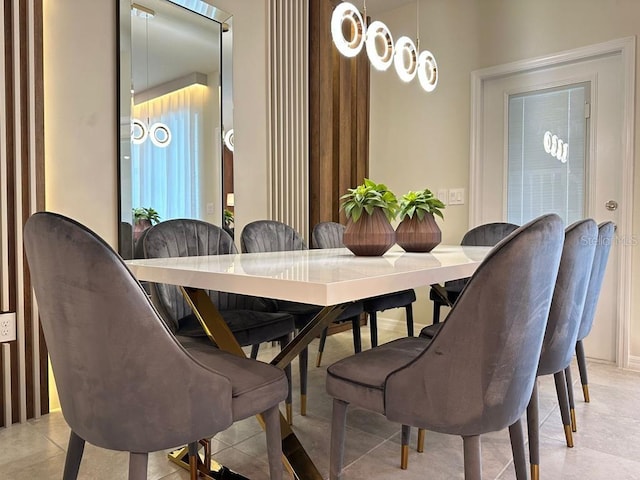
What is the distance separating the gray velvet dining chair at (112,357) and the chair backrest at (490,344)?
443 millimetres

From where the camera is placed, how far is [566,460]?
1.72 m

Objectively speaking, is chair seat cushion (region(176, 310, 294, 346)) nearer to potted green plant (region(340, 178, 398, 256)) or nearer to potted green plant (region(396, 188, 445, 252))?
potted green plant (region(340, 178, 398, 256))

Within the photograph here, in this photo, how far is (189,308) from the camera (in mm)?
1952

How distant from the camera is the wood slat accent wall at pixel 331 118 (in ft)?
11.7

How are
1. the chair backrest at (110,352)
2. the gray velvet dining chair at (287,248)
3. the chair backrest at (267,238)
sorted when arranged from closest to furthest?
the chair backrest at (110,352)
the gray velvet dining chair at (287,248)
the chair backrest at (267,238)

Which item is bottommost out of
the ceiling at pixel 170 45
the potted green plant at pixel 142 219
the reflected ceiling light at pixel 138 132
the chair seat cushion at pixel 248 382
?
the chair seat cushion at pixel 248 382

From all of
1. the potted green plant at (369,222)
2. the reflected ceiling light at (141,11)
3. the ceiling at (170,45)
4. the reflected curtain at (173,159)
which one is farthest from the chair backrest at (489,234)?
the reflected ceiling light at (141,11)

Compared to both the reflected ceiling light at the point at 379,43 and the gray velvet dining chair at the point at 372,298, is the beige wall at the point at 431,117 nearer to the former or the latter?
the gray velvet dining chair at the point at 372,298

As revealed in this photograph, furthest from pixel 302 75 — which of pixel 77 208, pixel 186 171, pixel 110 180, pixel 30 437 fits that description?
pixel 30 437

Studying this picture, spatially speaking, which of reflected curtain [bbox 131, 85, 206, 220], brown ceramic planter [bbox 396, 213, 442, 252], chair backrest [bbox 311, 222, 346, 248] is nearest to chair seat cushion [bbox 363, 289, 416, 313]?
chair backrest [bbox 311, 222, 346, 248]

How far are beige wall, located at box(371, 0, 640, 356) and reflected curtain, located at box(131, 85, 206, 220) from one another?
5.87 ft

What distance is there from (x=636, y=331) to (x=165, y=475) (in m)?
2.79

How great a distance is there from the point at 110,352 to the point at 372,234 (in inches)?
42.1

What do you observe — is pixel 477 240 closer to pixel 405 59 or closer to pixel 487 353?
pixel 405 59
